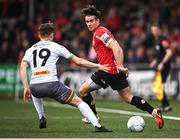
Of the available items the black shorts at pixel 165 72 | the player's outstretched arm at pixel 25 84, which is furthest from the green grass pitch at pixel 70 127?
the black shorts at pixel 165 72

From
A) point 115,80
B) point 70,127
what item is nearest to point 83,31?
point 70,127

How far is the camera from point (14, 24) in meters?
32.0

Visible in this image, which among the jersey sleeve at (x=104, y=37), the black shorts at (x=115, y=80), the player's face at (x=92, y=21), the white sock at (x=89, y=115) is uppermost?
the player's face at (x=92, y=21)

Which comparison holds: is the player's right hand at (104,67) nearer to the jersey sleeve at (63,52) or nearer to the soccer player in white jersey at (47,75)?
the soccer player in white jersey at (47,75)

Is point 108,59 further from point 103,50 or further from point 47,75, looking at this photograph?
point 47,75

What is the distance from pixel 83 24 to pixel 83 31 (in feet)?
2.79

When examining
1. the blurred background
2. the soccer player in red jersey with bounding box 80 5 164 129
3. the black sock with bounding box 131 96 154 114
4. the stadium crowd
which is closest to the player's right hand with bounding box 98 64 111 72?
the soccer player in red jersey with bounding box 80 5 164 129

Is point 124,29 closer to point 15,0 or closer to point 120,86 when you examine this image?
point 15,0

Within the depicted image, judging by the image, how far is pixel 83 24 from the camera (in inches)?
1203

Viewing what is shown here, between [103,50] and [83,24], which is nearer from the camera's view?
[103,50]

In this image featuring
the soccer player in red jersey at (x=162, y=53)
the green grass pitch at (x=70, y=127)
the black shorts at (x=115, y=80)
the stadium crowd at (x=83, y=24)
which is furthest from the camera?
the stadium crowd at (x=83, y=24)

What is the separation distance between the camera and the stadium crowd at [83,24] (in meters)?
27.9

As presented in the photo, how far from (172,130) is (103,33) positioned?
2.25 metres

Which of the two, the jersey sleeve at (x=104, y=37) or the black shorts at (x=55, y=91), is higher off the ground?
the jersey sleeve at (x=104, y=37)
